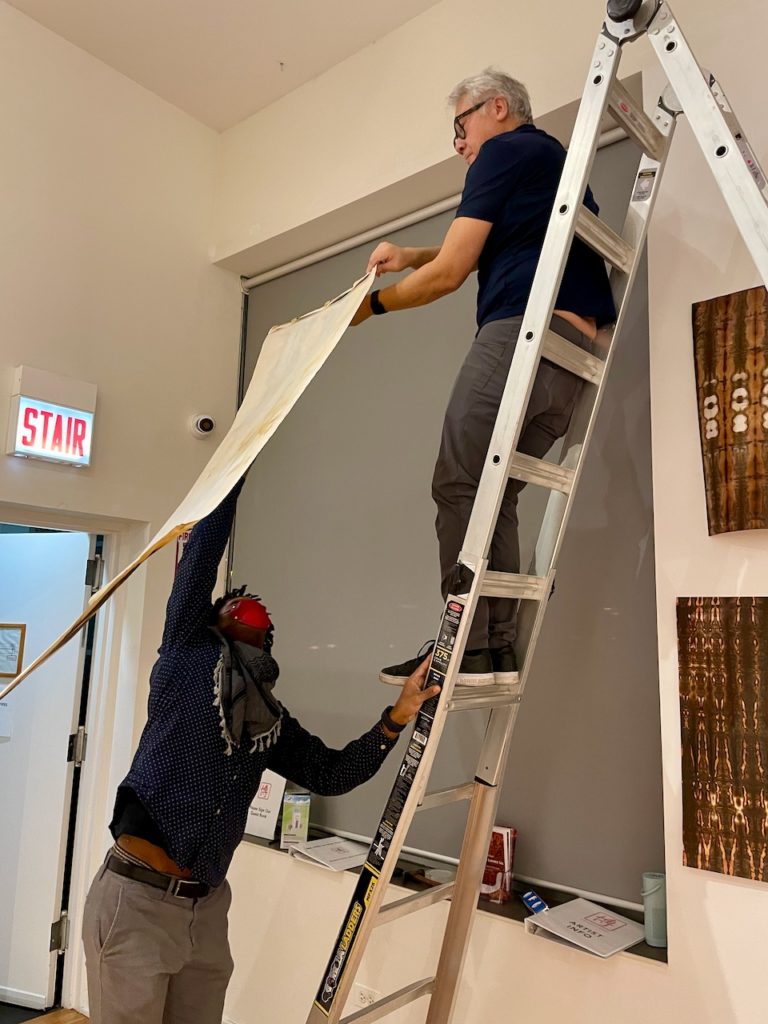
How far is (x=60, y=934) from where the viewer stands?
9.77ft

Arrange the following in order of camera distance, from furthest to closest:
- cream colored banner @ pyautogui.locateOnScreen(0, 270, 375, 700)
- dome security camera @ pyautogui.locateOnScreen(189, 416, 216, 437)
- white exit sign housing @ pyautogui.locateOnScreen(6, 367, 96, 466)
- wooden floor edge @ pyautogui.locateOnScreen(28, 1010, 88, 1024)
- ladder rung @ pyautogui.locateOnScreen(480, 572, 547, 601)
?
1. dome security camera @ pyautogui.locateOnScreen(189, 416, 216, 437)
2. wooden floor edge @ pyautogui.locateOnScreen(28, 1010, 88, 1024)
3. white exit sign housing @ pyautogui.locateOnScreen(6, 367, 96, 466)
4. ladder rung @ pyautogui.locateOnScreen(480, 572, 547, 601)
5. cream colored banner @ pyautogui.locateOnScreen(0, 270, 375, 700)

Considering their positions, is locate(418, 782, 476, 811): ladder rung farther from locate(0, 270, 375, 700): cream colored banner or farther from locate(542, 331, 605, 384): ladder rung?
locate(542, 331, 605, 384): ladder rung

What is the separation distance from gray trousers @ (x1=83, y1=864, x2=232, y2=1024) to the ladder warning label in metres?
0.37

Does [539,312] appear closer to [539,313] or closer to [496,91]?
[539,313]

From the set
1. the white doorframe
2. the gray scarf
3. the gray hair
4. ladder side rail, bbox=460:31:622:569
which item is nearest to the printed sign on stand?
the white doorframe

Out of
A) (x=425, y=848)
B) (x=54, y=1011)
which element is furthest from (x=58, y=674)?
(x=425, y=848)

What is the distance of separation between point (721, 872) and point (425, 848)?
1.03m

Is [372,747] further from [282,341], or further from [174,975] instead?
[282,341]

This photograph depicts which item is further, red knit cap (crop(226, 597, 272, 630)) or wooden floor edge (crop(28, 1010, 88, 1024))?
wooden floor edge (crop(28, 1010, 88, 1024))

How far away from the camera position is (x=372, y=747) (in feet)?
5.86

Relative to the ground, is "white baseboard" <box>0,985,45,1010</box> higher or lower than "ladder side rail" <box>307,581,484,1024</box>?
lower

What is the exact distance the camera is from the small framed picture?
325 centimetres

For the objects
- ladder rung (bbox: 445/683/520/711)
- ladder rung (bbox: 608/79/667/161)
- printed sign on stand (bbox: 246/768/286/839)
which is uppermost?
ladder rung (bbox: 608/79/667/161)

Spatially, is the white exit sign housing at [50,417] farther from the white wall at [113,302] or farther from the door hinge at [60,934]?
the door hinge at [60,934]
